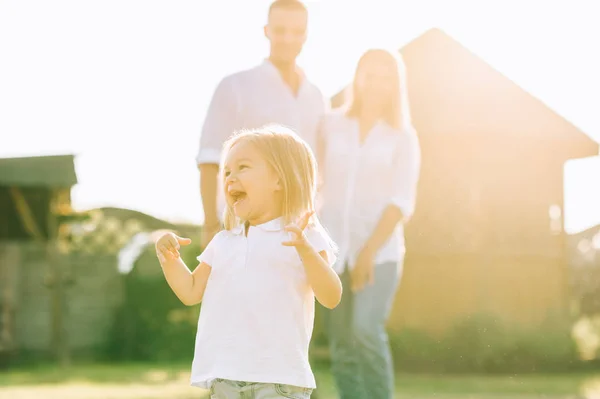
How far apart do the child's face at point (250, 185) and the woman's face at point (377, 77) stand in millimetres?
1976

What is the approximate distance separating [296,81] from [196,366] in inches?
85.5

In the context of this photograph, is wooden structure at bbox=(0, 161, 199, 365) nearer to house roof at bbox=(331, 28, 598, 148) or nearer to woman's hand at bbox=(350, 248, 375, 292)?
house roof at bbox=(331, 28, 598, 148)

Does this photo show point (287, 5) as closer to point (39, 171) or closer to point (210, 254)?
point (210, 254)

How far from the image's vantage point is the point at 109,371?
11570 millimetres

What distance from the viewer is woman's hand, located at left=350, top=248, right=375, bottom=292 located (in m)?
5.06

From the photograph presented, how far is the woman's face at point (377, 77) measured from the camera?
521 cm

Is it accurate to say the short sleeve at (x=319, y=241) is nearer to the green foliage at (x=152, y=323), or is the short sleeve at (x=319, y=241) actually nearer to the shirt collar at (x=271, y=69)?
the shirt collar at (x=271, y=69)

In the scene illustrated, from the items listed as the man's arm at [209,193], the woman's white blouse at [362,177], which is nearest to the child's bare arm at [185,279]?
the man's arm at [209,193]

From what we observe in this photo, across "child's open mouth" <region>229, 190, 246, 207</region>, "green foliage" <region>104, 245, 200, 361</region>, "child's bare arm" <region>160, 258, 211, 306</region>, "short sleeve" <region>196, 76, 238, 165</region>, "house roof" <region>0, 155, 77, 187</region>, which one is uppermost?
"short sleeve" <region>196, 76, 238, 165</region>

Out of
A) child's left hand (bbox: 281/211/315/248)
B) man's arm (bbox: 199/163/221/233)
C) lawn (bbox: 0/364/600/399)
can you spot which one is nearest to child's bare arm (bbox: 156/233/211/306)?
child's left hand (bbox: 281/211/315/248)

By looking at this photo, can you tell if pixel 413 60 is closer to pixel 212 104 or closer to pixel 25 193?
pixel 25 193

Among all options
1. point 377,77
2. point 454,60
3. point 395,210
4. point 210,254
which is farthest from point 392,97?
point 454,60

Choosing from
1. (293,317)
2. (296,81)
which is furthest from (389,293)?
(293,317)

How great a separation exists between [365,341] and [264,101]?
1177mm
